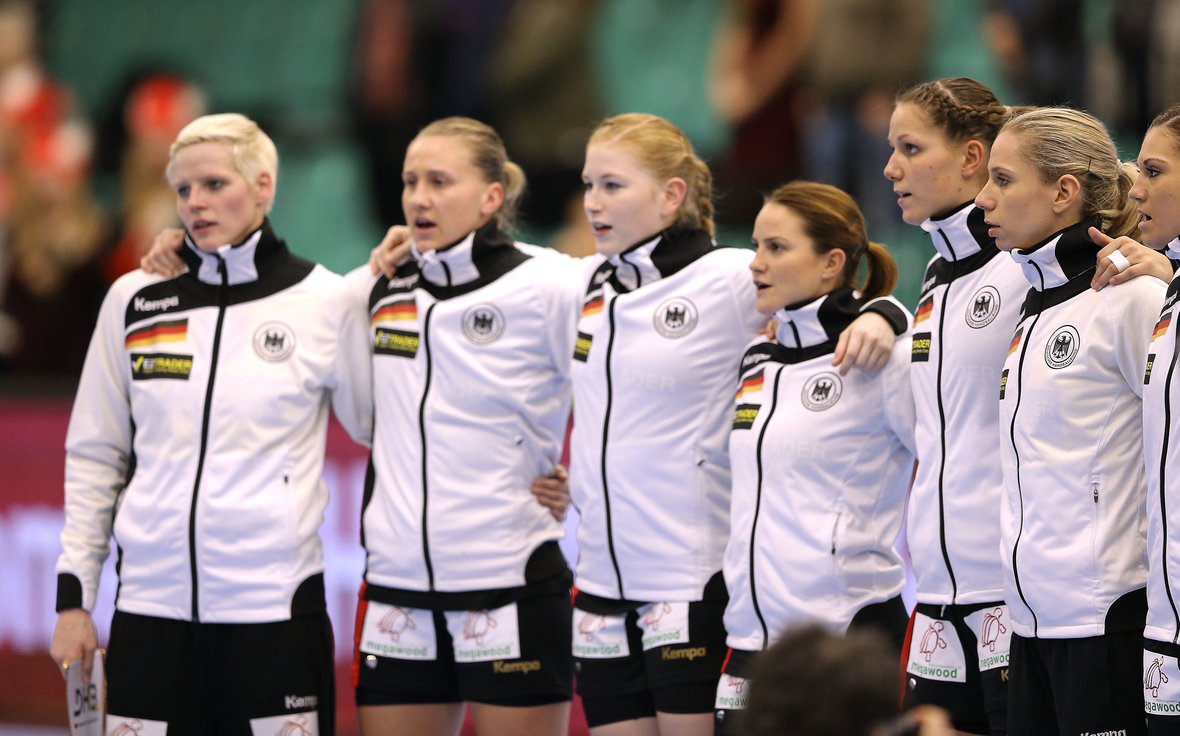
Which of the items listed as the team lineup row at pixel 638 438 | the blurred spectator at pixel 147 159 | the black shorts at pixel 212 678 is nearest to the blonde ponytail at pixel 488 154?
the team lineup row at pixel 638 438

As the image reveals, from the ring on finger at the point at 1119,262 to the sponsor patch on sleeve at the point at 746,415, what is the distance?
1026 mm

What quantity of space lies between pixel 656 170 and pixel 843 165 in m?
3.54

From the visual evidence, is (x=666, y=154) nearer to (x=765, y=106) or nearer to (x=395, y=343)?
(x=395, y=343)

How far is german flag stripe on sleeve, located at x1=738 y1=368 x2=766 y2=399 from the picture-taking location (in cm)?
376

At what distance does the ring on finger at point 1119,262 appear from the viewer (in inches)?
122

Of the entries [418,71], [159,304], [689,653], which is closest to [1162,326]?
[689,653]

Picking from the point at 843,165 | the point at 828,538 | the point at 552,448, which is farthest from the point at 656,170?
the point at 843,165

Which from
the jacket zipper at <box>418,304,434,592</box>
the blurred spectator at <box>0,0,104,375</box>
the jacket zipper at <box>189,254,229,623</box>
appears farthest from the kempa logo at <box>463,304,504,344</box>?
the blurred spectator at <box>0,0,104,375</box>

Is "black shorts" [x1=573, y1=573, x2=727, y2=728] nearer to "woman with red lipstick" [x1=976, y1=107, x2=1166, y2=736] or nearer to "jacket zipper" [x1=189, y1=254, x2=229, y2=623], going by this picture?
"woman with red lipstick" [x1=976, y1=107, x2=1166, y2=736]

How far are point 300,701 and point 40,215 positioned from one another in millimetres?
6049

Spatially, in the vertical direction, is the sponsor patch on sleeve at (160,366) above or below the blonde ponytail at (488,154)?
below

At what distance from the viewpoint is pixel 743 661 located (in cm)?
363

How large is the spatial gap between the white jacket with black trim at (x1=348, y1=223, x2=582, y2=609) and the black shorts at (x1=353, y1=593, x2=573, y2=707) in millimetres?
66

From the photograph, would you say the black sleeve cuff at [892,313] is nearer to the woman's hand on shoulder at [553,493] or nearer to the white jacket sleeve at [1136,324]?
the white jacket sleeve at [1136,324]
